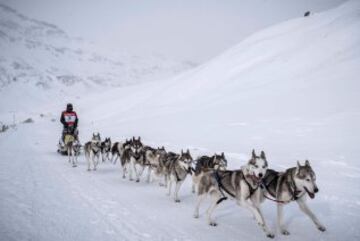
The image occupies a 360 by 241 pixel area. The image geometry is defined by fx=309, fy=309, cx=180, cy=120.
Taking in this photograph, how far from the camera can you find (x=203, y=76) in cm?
3984

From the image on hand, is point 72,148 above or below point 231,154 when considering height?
below

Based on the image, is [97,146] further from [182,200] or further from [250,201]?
[250,201]

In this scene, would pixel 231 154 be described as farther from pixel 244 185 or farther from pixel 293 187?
pixel 293 187

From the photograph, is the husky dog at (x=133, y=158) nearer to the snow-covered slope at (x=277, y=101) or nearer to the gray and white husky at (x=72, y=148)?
the gray and white husky at (x=72, y=148)

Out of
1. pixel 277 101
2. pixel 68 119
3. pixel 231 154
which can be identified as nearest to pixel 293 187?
pixel 231 154

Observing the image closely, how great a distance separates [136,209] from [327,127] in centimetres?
1119

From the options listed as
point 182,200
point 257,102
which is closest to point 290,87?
point 257,102

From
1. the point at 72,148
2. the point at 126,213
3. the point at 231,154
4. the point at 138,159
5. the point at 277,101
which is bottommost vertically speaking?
the point at 126,213

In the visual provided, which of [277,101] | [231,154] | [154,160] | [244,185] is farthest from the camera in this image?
[277,101]

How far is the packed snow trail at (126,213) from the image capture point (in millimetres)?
5586

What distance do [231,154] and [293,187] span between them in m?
7.24

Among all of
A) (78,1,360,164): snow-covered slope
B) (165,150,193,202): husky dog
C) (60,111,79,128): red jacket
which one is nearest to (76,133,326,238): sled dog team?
(165,150,193,202): husky dog

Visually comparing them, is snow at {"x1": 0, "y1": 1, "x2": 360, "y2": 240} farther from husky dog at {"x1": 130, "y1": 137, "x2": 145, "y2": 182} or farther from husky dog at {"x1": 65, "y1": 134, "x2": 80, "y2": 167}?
husky dog at {"x1": 130, "y1": 137, "x2": 145, "y2": 182}

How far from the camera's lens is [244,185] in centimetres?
590
